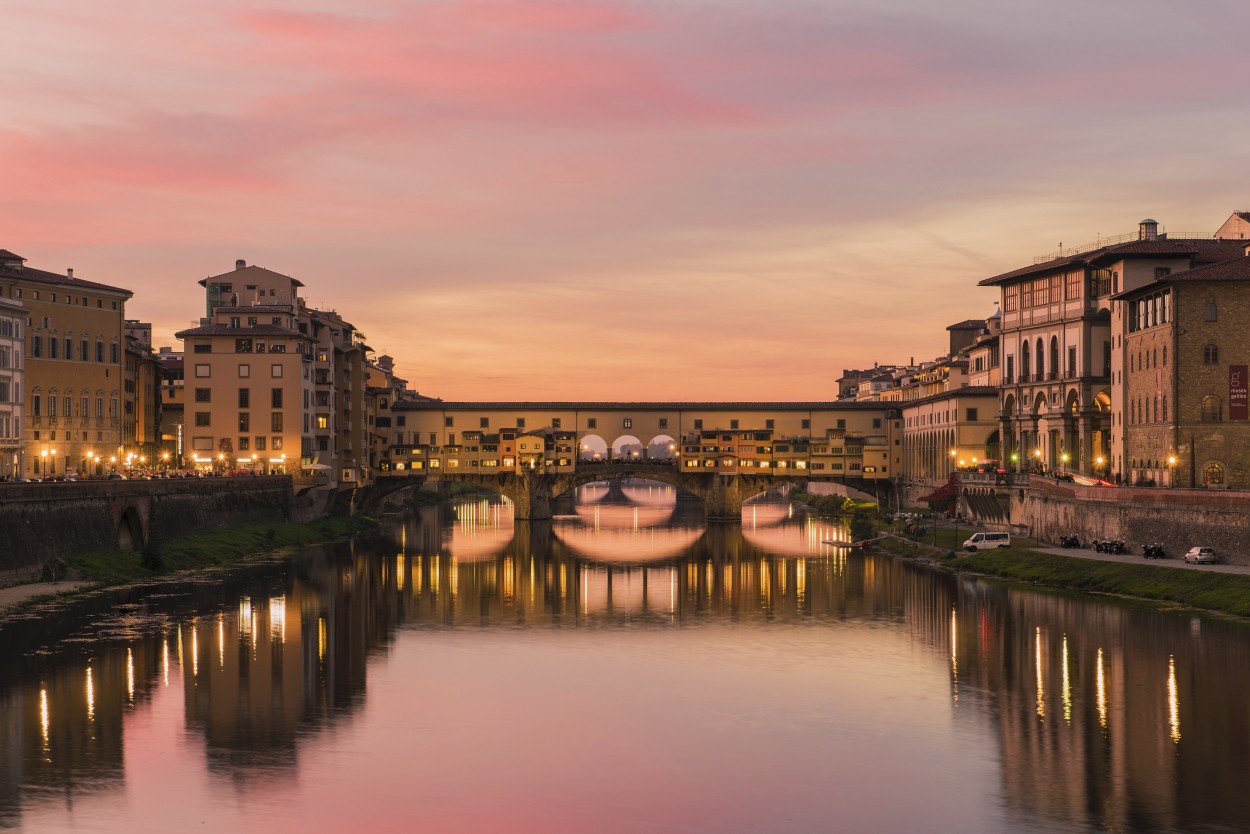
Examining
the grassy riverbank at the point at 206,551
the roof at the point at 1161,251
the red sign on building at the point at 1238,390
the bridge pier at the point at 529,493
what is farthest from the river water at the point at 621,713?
the bridge pier at the point at 529,493

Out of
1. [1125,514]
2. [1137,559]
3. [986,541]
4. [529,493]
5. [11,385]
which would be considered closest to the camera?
[1137,559]

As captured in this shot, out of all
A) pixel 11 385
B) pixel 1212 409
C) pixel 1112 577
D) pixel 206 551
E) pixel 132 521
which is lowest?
pixel 1112 577

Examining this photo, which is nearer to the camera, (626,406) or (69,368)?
(69,368)

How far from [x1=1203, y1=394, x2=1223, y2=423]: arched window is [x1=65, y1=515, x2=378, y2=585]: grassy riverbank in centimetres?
6772

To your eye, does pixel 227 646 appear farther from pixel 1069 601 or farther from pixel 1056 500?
pixel 1056 500

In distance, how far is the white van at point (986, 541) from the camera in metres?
100

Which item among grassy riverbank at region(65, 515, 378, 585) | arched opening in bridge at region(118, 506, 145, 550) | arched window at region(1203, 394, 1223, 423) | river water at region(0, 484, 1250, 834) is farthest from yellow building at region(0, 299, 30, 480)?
arched window at region(1203, 394, 1223, 423)

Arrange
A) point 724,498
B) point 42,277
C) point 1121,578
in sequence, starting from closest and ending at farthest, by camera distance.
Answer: point 1121,578, point 42,277, point 724,498

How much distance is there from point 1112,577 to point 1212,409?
2386 centimetres

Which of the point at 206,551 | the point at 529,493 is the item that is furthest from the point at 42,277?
the point at 529,493

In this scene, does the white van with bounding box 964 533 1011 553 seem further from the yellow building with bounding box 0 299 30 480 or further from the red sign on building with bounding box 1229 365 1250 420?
the yellow building with bounding box 0 299 30 480

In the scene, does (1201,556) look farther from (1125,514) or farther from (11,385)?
(11,385)

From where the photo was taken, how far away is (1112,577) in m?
77.2

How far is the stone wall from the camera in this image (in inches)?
2926
